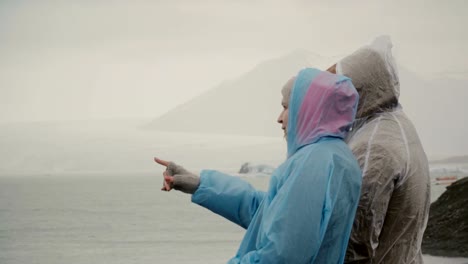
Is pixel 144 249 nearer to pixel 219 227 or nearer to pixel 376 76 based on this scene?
pixel 219 227

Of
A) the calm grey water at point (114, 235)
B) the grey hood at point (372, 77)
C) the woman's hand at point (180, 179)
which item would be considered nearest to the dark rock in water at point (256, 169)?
the calm grey water at point (114, 235)

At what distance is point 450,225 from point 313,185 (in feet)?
66.9

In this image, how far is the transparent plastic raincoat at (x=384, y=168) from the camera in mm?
2893

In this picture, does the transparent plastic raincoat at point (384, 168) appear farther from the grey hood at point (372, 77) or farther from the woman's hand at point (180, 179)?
the woman's hand at point (180, 179)

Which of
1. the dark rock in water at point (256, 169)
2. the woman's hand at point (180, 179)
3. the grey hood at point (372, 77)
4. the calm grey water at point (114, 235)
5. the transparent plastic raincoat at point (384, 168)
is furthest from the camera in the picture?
the dark rock in water at point (256, 169)

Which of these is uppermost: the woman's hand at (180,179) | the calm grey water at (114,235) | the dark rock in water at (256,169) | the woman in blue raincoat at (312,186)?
the woman in blue raincoat at (312,186)

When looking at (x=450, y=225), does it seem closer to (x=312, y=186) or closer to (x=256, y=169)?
(x=312, y=186)

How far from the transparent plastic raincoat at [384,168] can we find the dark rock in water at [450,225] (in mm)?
17582

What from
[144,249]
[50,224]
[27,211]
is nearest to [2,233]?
[50,224]

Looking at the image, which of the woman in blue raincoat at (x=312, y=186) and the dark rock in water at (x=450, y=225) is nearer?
the woman in blue raincoat at (x=312, y=186)

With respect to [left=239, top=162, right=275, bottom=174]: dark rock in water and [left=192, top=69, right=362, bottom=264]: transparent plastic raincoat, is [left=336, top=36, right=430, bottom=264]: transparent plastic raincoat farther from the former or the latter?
[left=239, top=162, right=275, bottom=174]: dark rock in water

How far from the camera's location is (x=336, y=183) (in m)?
2.53

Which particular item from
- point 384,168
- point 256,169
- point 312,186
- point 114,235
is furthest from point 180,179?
point 256,169

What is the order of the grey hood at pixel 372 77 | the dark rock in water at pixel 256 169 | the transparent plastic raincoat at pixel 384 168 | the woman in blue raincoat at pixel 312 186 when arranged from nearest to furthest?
the woman in blue raincoat at pixel 312 186 → the transparent plastic raincoat at pixel 384 168 → the grey hood at pixel 372 77 → the dark rock in water at pixel 256 169
